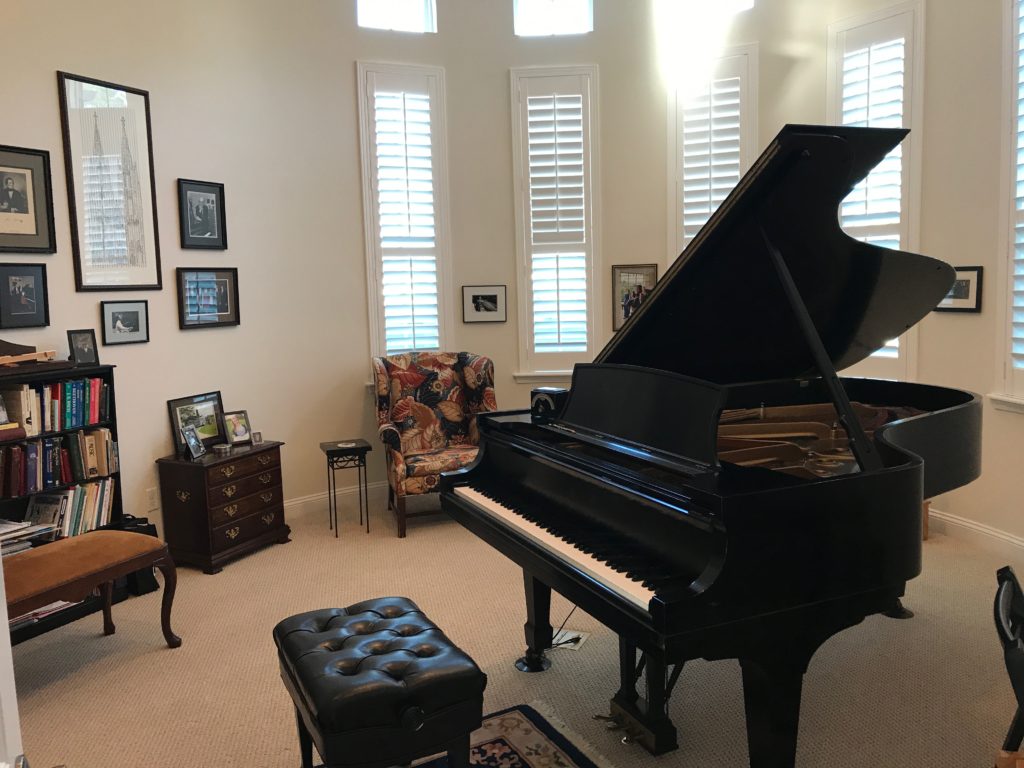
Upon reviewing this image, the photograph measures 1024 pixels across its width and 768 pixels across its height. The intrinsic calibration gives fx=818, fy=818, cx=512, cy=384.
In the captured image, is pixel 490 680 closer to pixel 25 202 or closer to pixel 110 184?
pixel 25 202

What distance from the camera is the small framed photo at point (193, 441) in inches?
187

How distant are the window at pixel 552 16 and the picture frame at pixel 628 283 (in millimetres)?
1815

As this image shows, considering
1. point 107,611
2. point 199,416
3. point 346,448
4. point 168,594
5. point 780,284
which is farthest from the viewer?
point 346,448

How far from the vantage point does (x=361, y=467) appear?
5738 mm

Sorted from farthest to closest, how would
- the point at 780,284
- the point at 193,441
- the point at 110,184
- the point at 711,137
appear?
1. the point at 711,137
2. the point at 193,441
3. the point at 110,184
4. the point at 780,284

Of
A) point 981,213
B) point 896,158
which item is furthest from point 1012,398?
point 896,158

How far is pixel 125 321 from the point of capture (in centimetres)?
461

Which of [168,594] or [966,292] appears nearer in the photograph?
[168,594]

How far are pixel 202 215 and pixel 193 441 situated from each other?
54.7 inches

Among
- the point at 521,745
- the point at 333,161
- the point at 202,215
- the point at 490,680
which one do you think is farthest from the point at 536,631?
the point at 333,161

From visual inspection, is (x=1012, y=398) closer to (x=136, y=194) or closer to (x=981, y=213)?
(x=981, y=213)

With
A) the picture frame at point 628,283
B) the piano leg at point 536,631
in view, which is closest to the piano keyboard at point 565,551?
the piano leg at point 536,631

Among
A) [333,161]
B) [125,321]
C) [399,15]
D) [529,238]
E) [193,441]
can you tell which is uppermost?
[399,15]

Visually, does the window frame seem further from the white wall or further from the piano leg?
the piano leg
